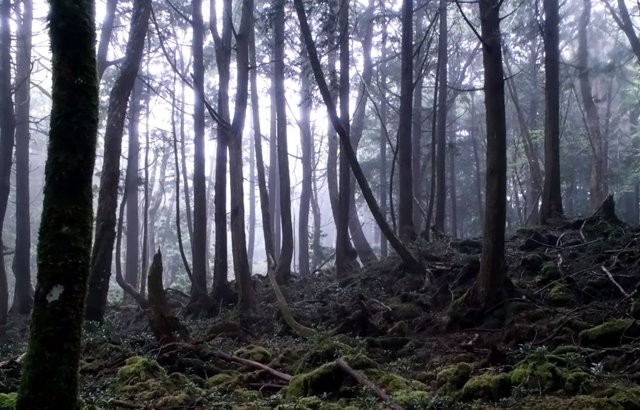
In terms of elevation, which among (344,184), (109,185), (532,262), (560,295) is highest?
(344,184)

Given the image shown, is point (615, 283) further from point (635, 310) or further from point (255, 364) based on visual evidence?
point (255, 364)

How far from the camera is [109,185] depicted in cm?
1253

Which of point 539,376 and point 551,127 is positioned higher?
point 551,127

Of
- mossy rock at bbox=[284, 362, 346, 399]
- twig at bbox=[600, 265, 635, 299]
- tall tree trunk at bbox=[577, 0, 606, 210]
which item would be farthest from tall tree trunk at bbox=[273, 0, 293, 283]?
mossy rock at bbox=[284, 362, 346, 399]

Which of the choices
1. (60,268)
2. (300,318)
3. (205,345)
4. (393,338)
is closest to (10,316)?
(300,318)

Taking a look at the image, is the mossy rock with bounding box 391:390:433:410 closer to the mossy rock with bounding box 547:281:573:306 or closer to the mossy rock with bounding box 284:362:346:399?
the mossy rock with bounding box 284:362:346:399

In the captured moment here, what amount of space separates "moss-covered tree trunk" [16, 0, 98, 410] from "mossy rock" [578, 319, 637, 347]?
627 cm

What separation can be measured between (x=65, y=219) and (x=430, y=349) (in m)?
6.56

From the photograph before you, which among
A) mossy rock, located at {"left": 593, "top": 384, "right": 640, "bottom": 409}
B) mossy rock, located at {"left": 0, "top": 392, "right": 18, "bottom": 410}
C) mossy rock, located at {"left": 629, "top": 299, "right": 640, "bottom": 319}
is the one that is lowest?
mossy rock, located at {"left": 593, "top": 384, "right": 640, "bottom": 409}

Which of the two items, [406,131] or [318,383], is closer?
[318,383]

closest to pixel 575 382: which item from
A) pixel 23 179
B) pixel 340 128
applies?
pixel 340 128

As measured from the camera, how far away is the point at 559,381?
5.98 metres

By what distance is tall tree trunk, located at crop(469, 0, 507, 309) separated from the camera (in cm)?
948

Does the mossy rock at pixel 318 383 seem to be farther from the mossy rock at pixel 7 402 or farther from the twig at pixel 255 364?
the mossy rock at pixel 7 402
